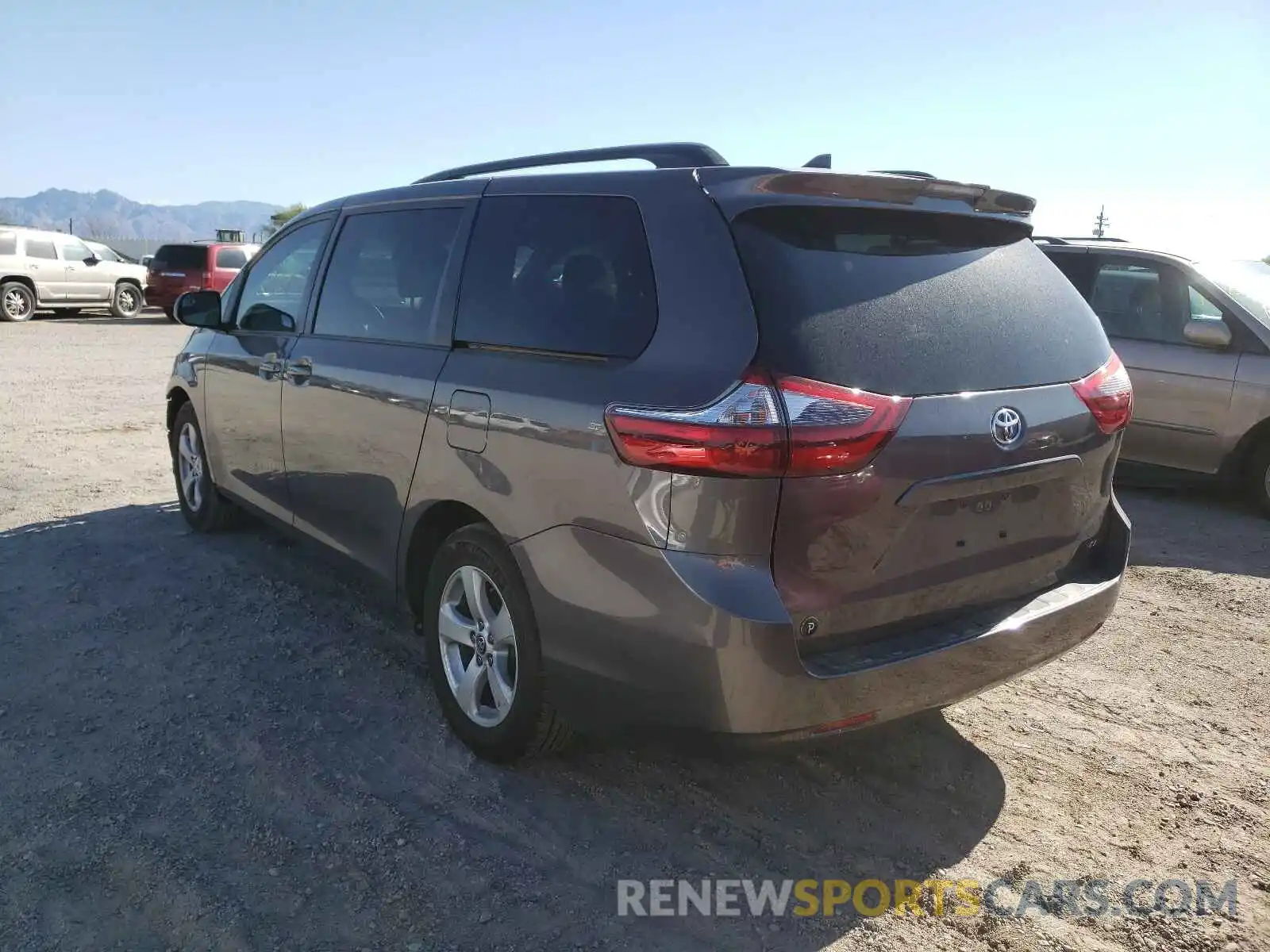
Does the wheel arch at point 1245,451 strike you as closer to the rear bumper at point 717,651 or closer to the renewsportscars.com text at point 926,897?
the rear bumper at point 717,651

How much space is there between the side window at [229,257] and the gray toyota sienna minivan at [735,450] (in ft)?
64.1

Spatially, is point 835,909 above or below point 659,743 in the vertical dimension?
below

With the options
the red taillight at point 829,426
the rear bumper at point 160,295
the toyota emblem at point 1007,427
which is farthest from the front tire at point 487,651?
the rear bumper at point 160,295

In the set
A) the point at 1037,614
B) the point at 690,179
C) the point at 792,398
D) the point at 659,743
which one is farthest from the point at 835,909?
the point at 690,179

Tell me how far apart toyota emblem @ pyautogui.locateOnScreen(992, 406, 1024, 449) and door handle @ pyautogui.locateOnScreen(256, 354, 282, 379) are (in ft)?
10.2

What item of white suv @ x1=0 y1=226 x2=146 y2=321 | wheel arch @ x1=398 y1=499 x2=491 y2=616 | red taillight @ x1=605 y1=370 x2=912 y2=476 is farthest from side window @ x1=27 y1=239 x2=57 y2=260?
red taillight @ x1=605 y1=370 x2=912 y2=476

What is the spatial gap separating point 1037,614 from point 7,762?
3314 mm

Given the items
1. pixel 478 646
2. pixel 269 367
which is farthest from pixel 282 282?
pixel 478 646

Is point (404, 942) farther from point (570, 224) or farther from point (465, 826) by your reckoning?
point (570, 224)

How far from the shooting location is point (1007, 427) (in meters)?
2.79

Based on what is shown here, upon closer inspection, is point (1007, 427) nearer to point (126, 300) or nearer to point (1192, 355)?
point (1192, 355)

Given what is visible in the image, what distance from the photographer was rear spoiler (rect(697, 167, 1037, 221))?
8.97 feet

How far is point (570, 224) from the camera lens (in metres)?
3.19

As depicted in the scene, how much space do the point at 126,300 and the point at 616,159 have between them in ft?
74.8
